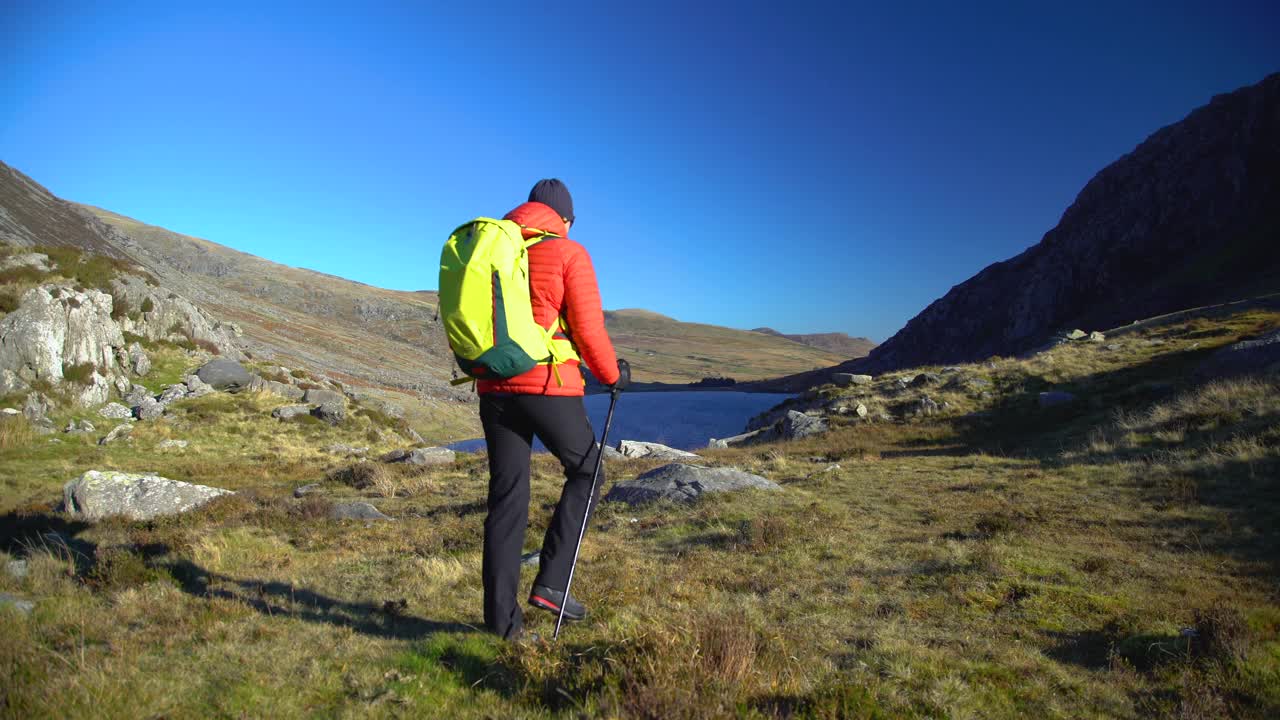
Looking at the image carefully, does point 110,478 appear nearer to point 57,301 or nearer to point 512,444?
point 512,444

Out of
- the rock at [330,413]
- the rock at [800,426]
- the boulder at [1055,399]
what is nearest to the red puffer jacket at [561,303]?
the rock at [800,426]

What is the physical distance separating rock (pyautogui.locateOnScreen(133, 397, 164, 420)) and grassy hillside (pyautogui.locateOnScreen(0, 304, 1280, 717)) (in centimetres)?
1375

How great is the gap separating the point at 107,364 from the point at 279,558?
26592mm

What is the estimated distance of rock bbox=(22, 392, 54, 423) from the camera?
66.8 feet

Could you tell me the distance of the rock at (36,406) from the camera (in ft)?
66.8

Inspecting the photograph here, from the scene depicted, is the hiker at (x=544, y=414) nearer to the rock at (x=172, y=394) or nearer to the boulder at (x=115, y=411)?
the boulder at (x=115, y=411)

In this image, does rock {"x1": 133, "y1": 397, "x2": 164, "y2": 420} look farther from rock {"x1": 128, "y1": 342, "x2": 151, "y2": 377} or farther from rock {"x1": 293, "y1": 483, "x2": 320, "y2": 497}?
rock {"x1": 293, "y1": 483, "x2": 320, "y2": 497}

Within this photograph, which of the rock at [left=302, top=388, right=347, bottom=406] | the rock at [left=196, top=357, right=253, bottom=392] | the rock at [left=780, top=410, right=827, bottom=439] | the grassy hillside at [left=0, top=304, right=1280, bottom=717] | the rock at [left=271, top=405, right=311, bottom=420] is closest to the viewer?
the grassy hillside at [left=0, top=304, right=1280, bottom=717]

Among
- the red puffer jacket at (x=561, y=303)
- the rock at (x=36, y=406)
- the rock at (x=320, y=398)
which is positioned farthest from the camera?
the rock at (x=320, y=398)

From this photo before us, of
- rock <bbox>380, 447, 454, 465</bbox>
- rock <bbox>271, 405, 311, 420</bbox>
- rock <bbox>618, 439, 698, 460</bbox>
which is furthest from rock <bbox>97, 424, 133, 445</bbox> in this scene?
rock <bbox>618, 439, 698, 460</bbox>

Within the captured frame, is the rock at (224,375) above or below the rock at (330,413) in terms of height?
above

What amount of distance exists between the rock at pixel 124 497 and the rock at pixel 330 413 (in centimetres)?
2348

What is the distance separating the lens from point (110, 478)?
32.9 ft

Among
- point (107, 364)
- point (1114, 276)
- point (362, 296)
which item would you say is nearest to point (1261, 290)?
point (1114, 276)
